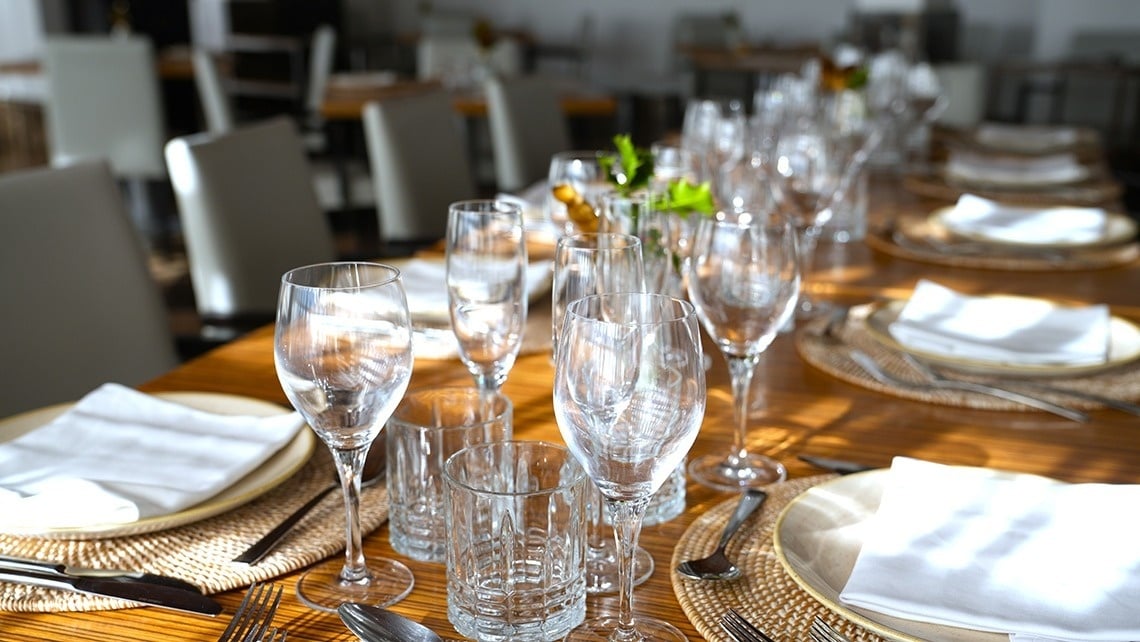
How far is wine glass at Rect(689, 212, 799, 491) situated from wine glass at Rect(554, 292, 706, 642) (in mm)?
283

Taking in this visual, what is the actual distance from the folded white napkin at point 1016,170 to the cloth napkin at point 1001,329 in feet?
3.54

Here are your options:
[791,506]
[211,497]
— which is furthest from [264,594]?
[791,506]

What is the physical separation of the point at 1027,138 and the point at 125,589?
271 cm

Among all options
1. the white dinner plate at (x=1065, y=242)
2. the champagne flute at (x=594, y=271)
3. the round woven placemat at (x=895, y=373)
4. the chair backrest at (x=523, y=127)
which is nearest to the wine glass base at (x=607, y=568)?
the champagne flute at (x=594, y=271)

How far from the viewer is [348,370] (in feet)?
2.41

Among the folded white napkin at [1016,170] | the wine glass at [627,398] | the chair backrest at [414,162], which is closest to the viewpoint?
the wine glass at [627,398]

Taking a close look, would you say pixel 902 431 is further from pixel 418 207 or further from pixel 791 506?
pixel 418 207

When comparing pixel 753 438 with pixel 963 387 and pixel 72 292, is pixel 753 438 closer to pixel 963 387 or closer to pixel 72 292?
pixel 963 387

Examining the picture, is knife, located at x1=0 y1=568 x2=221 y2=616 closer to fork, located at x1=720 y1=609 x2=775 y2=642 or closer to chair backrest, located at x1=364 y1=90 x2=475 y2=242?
fork, located at x1=720 y1=609 x2=775 y2=642

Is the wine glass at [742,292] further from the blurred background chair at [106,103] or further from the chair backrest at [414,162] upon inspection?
the blurred background chair at [106,103]

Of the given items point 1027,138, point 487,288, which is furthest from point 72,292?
point 1027,138

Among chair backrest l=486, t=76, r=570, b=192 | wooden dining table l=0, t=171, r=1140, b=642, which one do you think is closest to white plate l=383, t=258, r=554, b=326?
wooden dining table l=0, t=171, r=1140, b=642

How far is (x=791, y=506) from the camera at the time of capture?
81 centimetres

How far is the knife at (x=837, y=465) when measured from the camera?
3.13 ft
